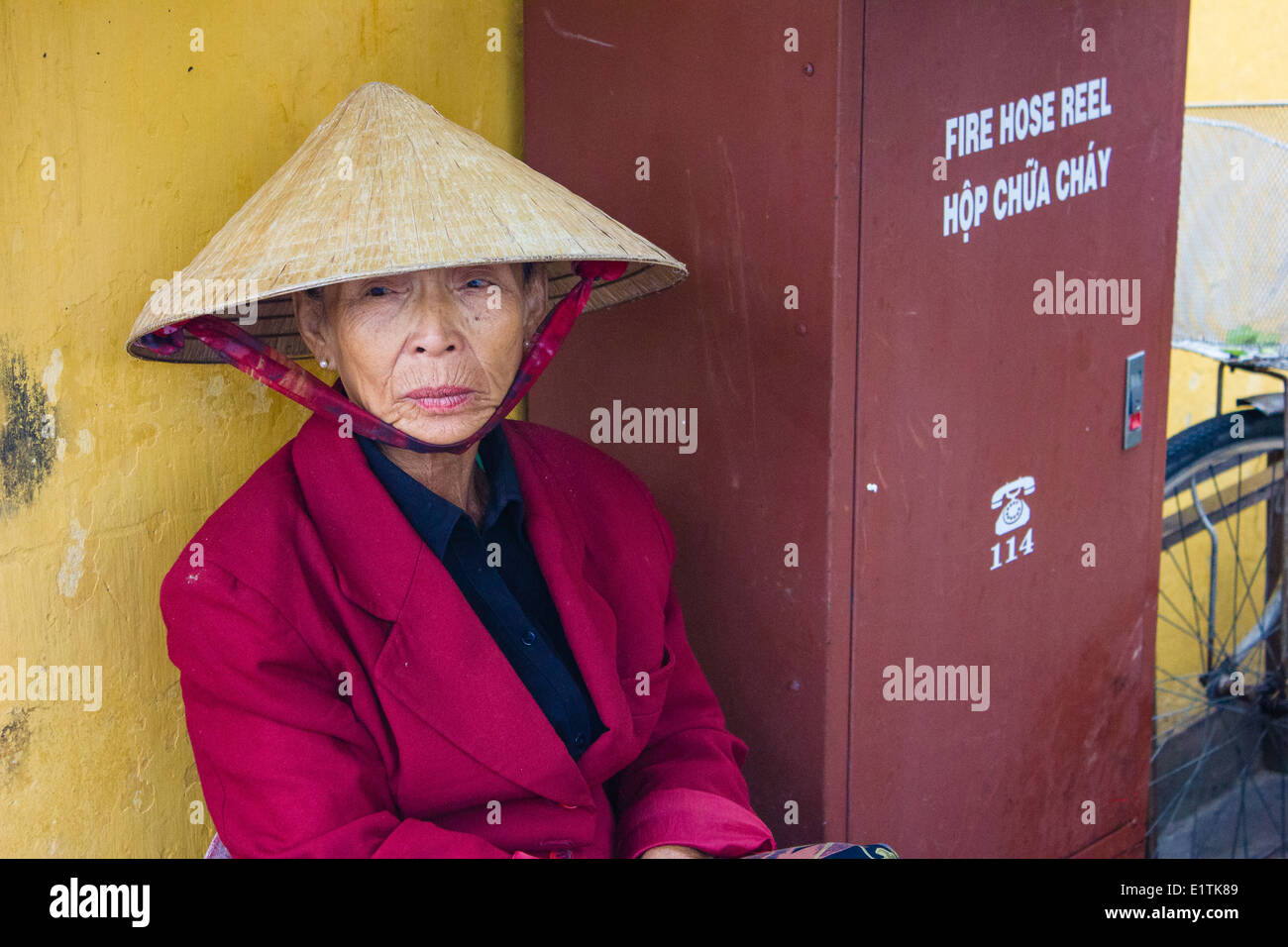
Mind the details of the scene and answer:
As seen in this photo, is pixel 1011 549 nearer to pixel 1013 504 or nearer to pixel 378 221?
pixel 1013 504

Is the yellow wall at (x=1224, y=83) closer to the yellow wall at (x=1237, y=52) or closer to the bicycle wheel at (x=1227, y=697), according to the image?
the yellow wall at (x=1237, y=52)

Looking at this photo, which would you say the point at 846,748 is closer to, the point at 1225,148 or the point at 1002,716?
the point at 1002,716

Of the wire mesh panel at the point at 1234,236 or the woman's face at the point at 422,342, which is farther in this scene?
the wire mesh panel at the point at 1234,236

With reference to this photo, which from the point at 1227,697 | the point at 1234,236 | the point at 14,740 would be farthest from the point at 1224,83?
the point at 14,740

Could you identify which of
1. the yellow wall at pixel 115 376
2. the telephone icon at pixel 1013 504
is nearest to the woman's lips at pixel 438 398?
the yellow wall at pixel 115 376

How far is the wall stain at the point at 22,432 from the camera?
179cm

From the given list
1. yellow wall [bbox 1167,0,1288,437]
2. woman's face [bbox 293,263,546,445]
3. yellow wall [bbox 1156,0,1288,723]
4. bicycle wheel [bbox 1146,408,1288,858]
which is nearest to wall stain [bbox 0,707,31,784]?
woman's face [bbox 293,263,546,445]

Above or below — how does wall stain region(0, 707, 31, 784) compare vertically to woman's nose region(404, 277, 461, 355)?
below

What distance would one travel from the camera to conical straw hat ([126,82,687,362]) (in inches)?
63.1

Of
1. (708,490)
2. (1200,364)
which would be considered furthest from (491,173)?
(1200,364)

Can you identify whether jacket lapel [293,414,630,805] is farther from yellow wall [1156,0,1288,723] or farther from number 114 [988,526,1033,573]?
yellow wall [1156,0,1288,723]

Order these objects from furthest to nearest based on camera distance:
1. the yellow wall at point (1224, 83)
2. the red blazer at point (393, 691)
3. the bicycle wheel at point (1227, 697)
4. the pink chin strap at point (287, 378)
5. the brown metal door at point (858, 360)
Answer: the yellow wall at point (1224, 83) < the bicycle wheel at point (1227, 697) < the brown metal door at point (858, 360) < the pink chin strap at point (287, 378) < the red blazer at point (393, 691)

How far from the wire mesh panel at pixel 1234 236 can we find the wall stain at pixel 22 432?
2.66m

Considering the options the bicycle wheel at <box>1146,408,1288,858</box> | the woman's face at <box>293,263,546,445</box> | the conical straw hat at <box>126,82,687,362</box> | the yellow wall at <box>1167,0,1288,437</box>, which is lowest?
the bicycle wheel at <box>1146,408,1288,858</box>
